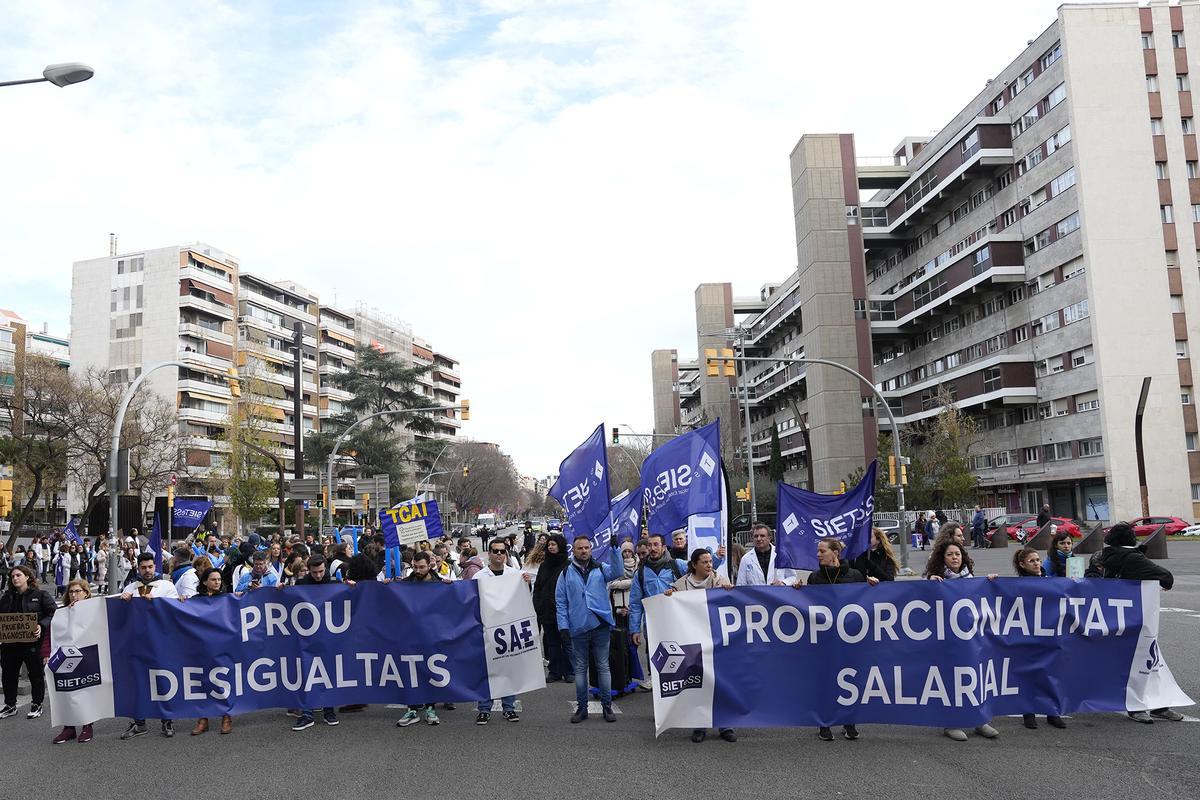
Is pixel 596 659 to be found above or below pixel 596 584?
below

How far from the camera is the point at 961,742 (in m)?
7.88

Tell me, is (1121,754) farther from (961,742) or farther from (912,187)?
(912,187)

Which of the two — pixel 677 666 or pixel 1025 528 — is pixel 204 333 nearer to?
pixel 1025 528

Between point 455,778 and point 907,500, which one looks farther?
point 907,500

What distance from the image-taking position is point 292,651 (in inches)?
372

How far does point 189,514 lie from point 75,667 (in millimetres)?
14058

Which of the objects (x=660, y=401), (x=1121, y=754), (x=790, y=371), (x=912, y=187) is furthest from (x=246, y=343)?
(x=1121, y=754)

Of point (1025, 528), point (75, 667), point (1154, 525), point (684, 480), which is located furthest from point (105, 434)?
point (1154, 525)

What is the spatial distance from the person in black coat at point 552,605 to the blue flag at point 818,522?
2817mm

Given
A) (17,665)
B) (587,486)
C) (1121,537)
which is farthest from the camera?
(587,486)

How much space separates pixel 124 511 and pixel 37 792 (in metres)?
32.3

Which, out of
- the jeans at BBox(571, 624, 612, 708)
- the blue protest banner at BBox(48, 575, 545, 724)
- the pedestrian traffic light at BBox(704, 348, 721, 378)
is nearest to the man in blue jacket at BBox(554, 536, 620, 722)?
the jeans at BBox(571, 624, 612, 708)

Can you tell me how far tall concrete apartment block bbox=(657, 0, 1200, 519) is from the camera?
4994 centimetres

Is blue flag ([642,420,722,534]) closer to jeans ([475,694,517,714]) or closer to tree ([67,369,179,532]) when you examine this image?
jeans ([475,694,517,714])
